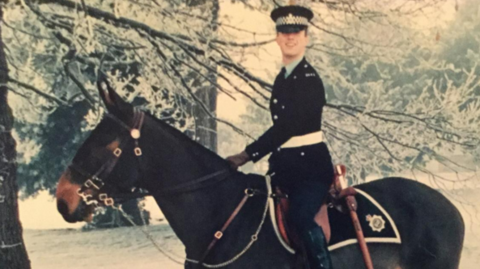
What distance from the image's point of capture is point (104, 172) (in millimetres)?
2184

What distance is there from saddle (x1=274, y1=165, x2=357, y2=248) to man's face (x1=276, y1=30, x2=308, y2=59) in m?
0.67

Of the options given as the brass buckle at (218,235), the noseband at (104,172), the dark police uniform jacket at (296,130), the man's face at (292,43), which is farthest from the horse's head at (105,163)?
the man's face at (292,43)

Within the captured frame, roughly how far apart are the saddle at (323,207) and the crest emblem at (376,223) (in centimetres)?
15

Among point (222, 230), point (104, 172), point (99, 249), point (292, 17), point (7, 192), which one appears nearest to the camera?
point (104, 172)

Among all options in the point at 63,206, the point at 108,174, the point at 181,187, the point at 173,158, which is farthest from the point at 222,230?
the point at 63,206

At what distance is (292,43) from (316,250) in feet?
3.64

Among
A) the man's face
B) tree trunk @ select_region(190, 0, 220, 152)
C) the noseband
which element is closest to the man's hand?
the noseband

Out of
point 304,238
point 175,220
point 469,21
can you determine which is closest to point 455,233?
point 304,238

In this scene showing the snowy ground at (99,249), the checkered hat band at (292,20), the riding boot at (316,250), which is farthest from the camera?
the snowy ground at (99,249)

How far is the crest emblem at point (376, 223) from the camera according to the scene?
249 centimetres

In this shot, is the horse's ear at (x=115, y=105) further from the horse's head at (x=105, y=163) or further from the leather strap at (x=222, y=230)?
the leather strap at (x=222, y=230)

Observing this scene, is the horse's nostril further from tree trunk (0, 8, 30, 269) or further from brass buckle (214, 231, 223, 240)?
tree trunk (0, 8, 30, 269)

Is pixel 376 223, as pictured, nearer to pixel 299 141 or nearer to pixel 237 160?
pixel 299 141

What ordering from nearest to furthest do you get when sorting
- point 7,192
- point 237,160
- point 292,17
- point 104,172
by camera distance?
point 104,172, point 237,160, point 292,17, point 7,192
